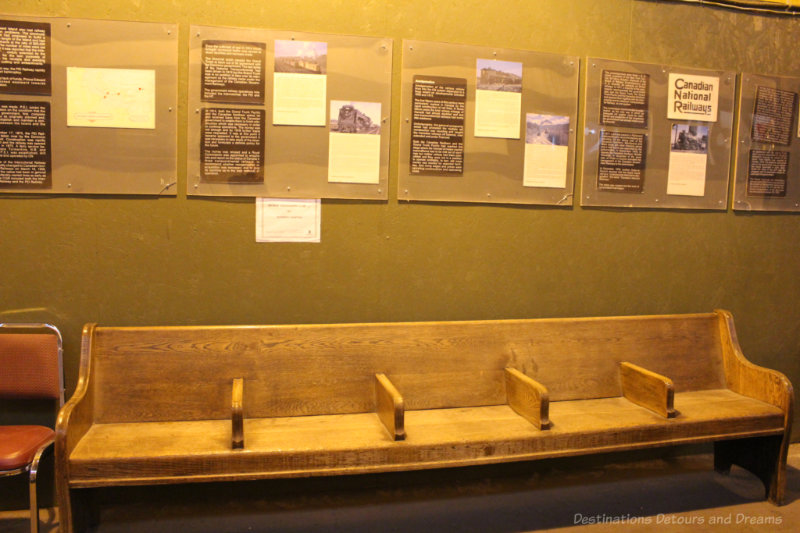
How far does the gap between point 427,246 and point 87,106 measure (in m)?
1.67

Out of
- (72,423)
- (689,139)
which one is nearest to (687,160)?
(689,139)

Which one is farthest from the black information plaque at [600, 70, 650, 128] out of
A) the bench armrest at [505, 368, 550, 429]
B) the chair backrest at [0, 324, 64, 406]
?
the chair backrest at [0, 324, 64, 406]

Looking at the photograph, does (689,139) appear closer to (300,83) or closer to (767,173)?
(767,173)

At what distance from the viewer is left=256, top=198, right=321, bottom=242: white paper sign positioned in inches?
105

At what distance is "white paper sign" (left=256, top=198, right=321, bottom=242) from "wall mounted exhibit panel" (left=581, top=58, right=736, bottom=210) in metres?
1.44

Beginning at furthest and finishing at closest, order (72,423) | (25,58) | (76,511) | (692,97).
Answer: (692,97) < (25,58) < (76,511) < (72,423)

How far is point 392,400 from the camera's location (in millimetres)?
2291

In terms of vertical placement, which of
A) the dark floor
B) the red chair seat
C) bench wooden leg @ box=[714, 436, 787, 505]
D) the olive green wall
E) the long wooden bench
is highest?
the olive green wall

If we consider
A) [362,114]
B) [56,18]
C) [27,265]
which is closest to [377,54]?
[362,114]

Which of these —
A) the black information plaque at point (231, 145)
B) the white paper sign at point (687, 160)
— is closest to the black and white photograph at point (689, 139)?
the white paper sign at point (687, 160)

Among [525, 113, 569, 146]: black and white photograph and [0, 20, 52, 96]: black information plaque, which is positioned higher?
[0, 20, 52, 96]: black information plaque

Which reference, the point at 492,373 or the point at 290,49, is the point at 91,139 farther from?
the point at 492,373

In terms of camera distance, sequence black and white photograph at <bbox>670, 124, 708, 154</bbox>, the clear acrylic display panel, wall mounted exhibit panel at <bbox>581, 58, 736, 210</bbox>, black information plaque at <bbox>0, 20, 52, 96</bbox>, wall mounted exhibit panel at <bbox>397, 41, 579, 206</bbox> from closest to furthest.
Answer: black information plaque at <bbox>0, 20, 52, 96</bbox> < wall mounted exhibit panel at <bbox>397, 41, 579, 206</bbox> < wall mounted exhibit panel at <bbox>581, 58, 736, 210</bbox> < black and white photograph at <bbox>670, 124, 708, 154</bbox> < the clear acrylic display panel

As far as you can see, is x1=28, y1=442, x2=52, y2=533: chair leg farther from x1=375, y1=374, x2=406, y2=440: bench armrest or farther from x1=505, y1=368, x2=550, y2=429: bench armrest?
x1=505, y1=368, x2=550, y2=429: bench armrest
